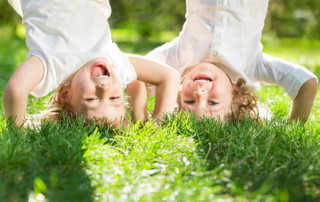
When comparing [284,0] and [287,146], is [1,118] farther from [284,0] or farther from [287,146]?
[284,0]

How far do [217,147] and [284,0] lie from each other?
1216cm

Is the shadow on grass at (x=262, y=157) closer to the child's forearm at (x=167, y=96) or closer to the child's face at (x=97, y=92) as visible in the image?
the child's forearm at (x=167, y=96)

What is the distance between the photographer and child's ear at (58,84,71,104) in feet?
9.36

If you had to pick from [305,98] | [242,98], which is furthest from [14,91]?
[305,98]

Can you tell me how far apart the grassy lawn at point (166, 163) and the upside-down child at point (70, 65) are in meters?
0.18

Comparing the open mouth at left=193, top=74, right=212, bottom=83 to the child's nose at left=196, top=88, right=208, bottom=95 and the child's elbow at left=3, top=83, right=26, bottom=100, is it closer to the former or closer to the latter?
the child's nose at left=196, top=88, right=208, bottom=95

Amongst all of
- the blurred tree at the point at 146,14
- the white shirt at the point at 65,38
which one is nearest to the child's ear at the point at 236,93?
the white shirt at the point at 65,38

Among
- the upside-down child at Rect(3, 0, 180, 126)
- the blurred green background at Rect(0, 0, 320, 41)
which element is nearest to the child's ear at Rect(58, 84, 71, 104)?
the upside-down child at Rect(3, 0, 180, 126)

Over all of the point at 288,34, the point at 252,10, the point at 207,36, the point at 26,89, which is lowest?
the point at 288,34

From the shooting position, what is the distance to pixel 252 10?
11.1 feet

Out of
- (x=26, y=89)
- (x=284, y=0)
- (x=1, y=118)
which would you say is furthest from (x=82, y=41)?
(x=284, y=0)

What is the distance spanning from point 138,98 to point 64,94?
2.14 feet

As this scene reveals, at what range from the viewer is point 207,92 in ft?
10.1

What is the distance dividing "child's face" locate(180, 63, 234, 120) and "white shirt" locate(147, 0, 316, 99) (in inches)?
5.3
